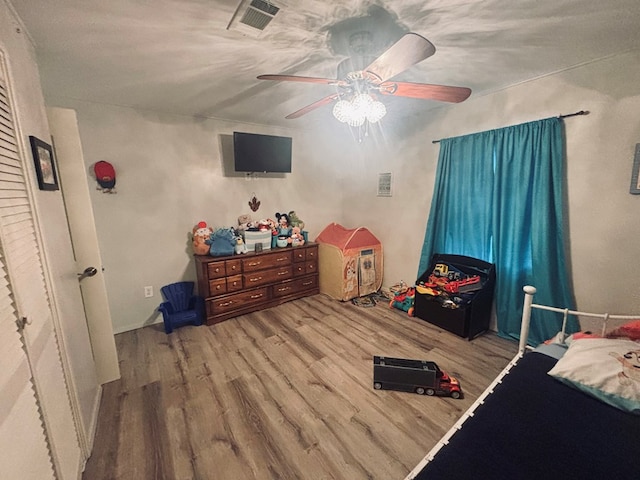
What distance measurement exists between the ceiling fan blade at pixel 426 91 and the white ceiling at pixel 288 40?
0.27m

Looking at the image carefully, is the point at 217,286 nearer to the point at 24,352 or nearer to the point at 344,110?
the point at 24,352

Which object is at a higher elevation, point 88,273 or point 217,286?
point 88,273

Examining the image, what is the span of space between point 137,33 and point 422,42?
153 centimetres

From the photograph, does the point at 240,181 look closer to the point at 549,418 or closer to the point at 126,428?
the point at 126,428

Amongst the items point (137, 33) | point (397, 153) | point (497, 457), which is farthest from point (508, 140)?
point (137, 33)

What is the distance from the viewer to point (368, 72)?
1.43 metres

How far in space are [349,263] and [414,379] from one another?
1.70 meters

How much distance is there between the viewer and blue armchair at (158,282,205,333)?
277cm

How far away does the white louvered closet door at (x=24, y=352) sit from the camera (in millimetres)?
814

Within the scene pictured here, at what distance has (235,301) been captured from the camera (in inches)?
119

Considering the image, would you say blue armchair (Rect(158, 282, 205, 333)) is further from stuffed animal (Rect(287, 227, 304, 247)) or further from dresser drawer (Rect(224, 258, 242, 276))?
stuffed animal (Rect(287, 227, 304, 247))

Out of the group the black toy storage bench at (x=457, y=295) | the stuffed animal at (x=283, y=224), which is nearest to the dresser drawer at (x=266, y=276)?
the stuffed animal at (x=283, y=224)

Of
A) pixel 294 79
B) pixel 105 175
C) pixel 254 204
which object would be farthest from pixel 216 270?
pixel 294 79

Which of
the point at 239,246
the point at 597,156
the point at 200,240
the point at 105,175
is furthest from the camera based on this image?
the point at 239,246
